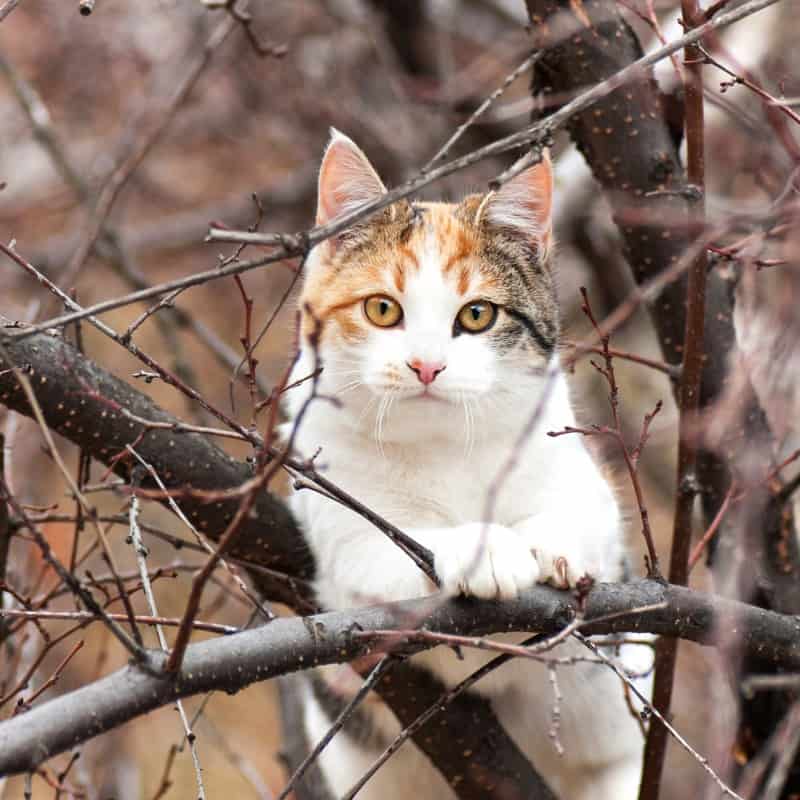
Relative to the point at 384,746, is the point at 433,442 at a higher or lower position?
higher

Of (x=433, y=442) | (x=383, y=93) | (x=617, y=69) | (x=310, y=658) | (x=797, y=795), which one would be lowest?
(x=310, y=658)

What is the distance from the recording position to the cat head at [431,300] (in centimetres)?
236

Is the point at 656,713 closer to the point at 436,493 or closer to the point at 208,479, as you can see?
the point at 436,493

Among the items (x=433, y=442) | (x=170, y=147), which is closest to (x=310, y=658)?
(x=433, y=442)

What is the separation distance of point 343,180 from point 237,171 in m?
4.19

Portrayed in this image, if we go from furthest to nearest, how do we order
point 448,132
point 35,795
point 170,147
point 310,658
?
point 170,147
point 448,132
point 35,795
point 310,658

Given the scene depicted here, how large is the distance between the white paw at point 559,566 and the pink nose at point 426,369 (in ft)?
1.37

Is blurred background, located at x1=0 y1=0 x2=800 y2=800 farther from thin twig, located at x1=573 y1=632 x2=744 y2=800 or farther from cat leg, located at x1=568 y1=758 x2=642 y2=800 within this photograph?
thin twig, located at x1=573 y1=632 x2=744 y2=800

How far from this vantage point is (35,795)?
14.0ft

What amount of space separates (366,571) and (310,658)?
669 mm

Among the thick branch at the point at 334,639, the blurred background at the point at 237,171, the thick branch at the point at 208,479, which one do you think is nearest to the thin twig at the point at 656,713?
the thick branch at the point at 334,639

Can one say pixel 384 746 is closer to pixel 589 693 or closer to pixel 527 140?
pixel 589 693

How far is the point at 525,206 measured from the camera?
2643 mm

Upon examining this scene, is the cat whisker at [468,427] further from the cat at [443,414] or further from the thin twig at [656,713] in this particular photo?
the thin twig at [656,713]
